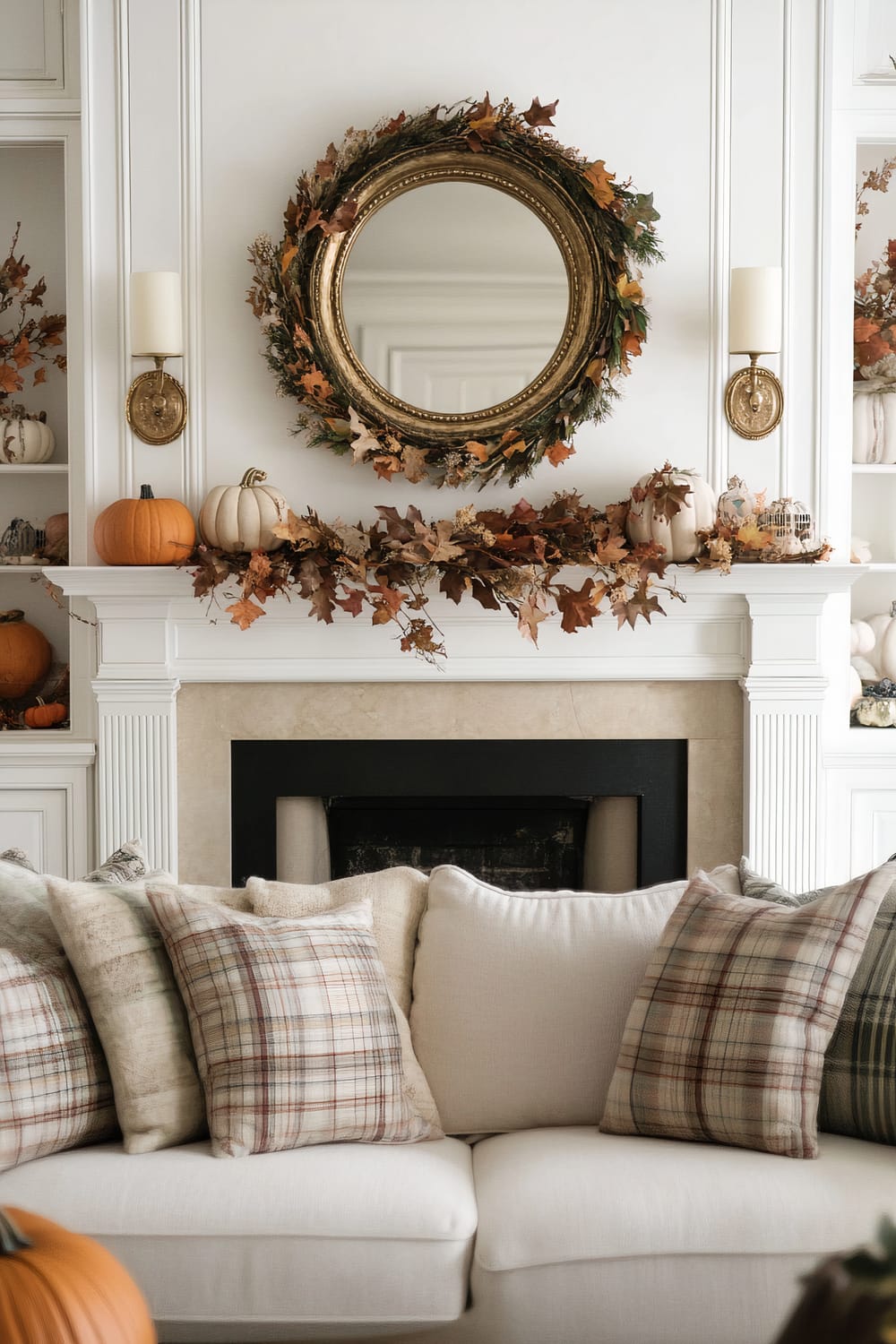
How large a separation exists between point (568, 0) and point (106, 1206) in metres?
3.05

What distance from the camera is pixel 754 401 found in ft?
10.4

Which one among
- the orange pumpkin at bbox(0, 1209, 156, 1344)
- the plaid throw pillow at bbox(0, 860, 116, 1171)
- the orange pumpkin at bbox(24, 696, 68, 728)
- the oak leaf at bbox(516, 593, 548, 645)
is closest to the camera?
the orange pumpkin at bbox(0, 1209, 156, 1344)

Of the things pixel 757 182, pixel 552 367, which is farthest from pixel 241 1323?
pixel 757 182

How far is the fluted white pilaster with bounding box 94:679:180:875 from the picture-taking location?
3189mm

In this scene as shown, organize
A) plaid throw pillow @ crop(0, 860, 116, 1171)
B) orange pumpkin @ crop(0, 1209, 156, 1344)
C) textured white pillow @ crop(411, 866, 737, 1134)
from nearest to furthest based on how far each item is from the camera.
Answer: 1. orange pumpkin @ crop(0, 1209, 156, 1344)
2. plaid throw pillow @ crop(0, 860, 116, 1171)
3. textured white pillow @ crop(411, 866, 737, 1134)

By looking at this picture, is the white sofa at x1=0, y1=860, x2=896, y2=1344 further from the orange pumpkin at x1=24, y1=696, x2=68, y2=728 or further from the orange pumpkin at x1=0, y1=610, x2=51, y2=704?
the orange pumpkin at x1=0, y1=610, x2=51, y2=704

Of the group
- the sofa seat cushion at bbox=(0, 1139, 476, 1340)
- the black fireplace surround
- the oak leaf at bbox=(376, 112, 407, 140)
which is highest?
the oak leaf at bbox=(376, 112, 407, 140)

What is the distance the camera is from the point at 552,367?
10.4 ft

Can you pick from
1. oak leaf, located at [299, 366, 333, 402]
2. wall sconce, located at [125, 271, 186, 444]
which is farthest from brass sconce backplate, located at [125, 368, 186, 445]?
oak leaf, located at [299, 366, 333, 402]

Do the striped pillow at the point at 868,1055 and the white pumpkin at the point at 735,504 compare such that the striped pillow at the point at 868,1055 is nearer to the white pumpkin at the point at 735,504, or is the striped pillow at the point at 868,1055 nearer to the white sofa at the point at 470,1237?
the white sofa at the point at 470,1237

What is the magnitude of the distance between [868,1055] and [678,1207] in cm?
39

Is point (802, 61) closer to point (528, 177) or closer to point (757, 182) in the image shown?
point (757, 182)

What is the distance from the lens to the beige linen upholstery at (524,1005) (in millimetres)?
1927

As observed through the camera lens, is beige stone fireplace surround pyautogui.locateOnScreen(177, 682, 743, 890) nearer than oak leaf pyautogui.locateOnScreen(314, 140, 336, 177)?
No
